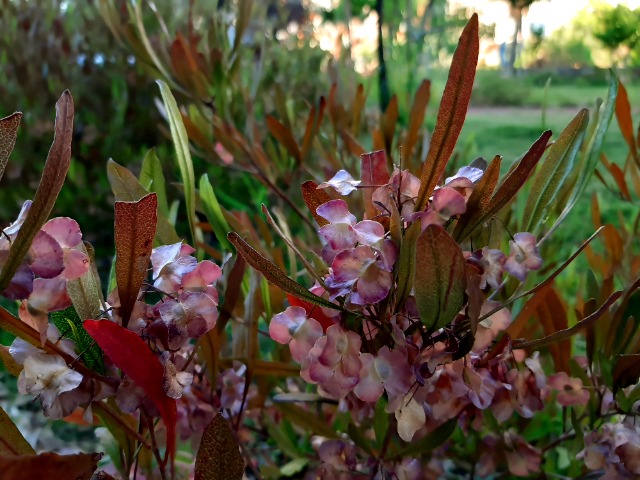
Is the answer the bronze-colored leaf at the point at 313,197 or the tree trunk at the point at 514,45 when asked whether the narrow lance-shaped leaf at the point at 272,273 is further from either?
the tree trunk at the point at 514,45

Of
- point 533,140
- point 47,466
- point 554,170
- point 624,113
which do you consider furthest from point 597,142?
point 533,140

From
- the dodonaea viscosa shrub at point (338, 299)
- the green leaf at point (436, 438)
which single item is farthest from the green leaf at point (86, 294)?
the green leaf at point (436, 438)

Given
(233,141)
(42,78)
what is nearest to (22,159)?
(42,78)

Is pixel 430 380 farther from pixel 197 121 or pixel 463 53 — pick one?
pixel 197 121

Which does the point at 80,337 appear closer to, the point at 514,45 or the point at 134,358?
the point at 134,358

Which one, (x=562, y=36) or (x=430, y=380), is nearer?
(x=430, y=380)

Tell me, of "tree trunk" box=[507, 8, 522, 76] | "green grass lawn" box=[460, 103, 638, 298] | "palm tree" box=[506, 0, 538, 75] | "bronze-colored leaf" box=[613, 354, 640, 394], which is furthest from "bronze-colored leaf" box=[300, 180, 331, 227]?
"palm tree" box=[506, 0, 538, 75]

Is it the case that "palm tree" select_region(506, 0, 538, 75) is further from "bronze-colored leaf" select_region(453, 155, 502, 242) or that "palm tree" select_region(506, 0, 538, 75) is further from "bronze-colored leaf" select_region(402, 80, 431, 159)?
"bronze-colored leaf" select_region(453, 155, 502, 242)
